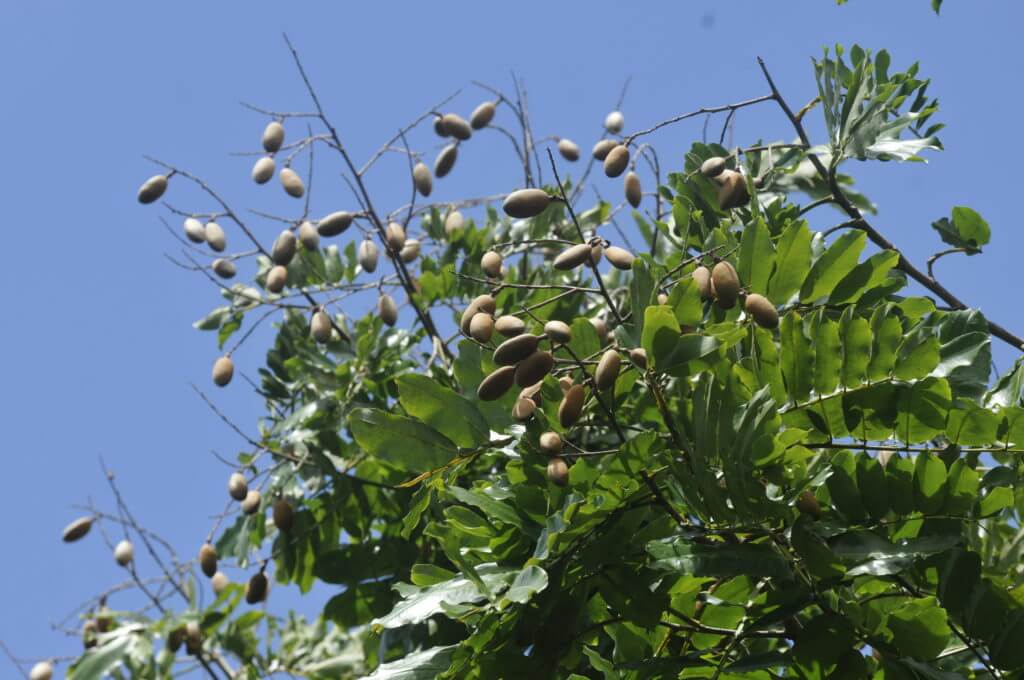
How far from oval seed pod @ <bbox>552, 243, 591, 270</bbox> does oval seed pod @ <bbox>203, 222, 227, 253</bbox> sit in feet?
6.35

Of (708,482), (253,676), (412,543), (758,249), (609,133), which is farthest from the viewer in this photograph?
(609,133)

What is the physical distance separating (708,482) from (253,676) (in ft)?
3.11

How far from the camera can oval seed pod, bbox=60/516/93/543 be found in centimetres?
358

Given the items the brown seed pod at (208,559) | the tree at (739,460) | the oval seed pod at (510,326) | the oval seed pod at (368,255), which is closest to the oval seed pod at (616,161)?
the tree at (739,460)

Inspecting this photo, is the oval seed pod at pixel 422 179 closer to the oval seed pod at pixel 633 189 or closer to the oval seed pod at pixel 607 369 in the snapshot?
the oval seed pod at pixel 633 189

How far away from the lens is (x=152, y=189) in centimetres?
358

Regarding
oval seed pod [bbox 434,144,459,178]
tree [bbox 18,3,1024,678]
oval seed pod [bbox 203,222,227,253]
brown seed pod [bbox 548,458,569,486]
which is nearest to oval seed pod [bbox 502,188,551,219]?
tree [bbox 18,3,1024,678]

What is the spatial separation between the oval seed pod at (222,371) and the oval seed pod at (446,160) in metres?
0.82

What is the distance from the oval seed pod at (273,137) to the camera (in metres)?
3.43

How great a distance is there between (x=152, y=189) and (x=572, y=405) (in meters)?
2.29

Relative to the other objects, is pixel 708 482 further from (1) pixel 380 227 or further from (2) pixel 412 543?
(1) pixel 380 227

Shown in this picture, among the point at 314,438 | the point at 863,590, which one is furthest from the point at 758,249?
the point at 314,438

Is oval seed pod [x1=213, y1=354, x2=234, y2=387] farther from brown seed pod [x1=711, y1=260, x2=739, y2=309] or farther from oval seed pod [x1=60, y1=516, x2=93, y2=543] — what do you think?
brown seed pod [x1=711, y1=260, x2=739, y2=309]

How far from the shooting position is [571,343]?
1878 mm
